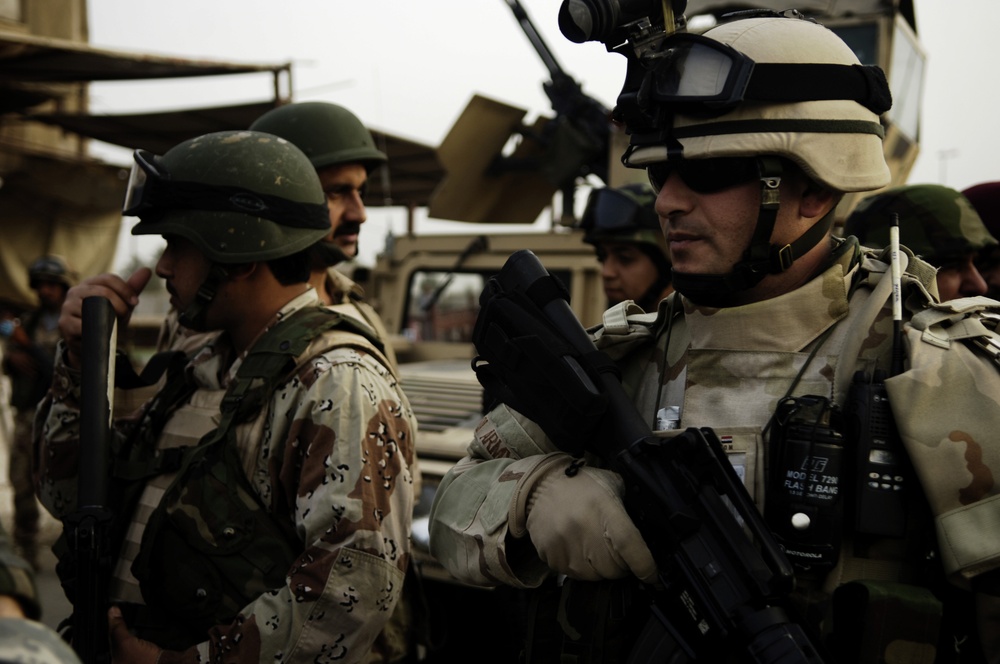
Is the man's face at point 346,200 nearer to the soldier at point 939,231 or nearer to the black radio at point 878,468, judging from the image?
the soldier at point 939,231

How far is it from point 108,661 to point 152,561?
220 mm

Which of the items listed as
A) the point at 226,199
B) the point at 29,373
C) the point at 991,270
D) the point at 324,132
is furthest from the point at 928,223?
the point at 29,373

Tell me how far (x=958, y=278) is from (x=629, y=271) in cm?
111

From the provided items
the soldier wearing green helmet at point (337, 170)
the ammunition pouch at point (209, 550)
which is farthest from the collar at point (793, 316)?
the soldier wearing green helmet at point (337, 170)

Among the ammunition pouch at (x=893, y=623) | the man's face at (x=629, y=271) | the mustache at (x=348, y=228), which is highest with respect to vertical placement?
the mustache at (x=348, y=228)

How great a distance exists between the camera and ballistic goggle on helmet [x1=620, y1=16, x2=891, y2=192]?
4.67ft

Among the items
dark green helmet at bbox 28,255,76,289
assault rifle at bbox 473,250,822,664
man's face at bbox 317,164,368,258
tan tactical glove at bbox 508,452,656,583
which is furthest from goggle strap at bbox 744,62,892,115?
dark green helmet at bbox 28,255,76,289

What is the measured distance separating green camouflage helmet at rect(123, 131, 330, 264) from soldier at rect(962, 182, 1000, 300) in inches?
88.2

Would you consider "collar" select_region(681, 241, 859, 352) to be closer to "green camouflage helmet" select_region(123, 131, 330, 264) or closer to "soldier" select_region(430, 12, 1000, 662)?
"soldier" select_region(430, 12, 1000, 662)

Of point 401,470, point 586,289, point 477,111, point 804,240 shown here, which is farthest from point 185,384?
point 477,111

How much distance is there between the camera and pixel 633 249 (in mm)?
3322

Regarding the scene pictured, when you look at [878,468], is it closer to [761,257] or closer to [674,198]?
[761,257]

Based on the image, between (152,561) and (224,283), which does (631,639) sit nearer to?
(152,561)

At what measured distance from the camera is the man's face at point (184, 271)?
2.04 metres
